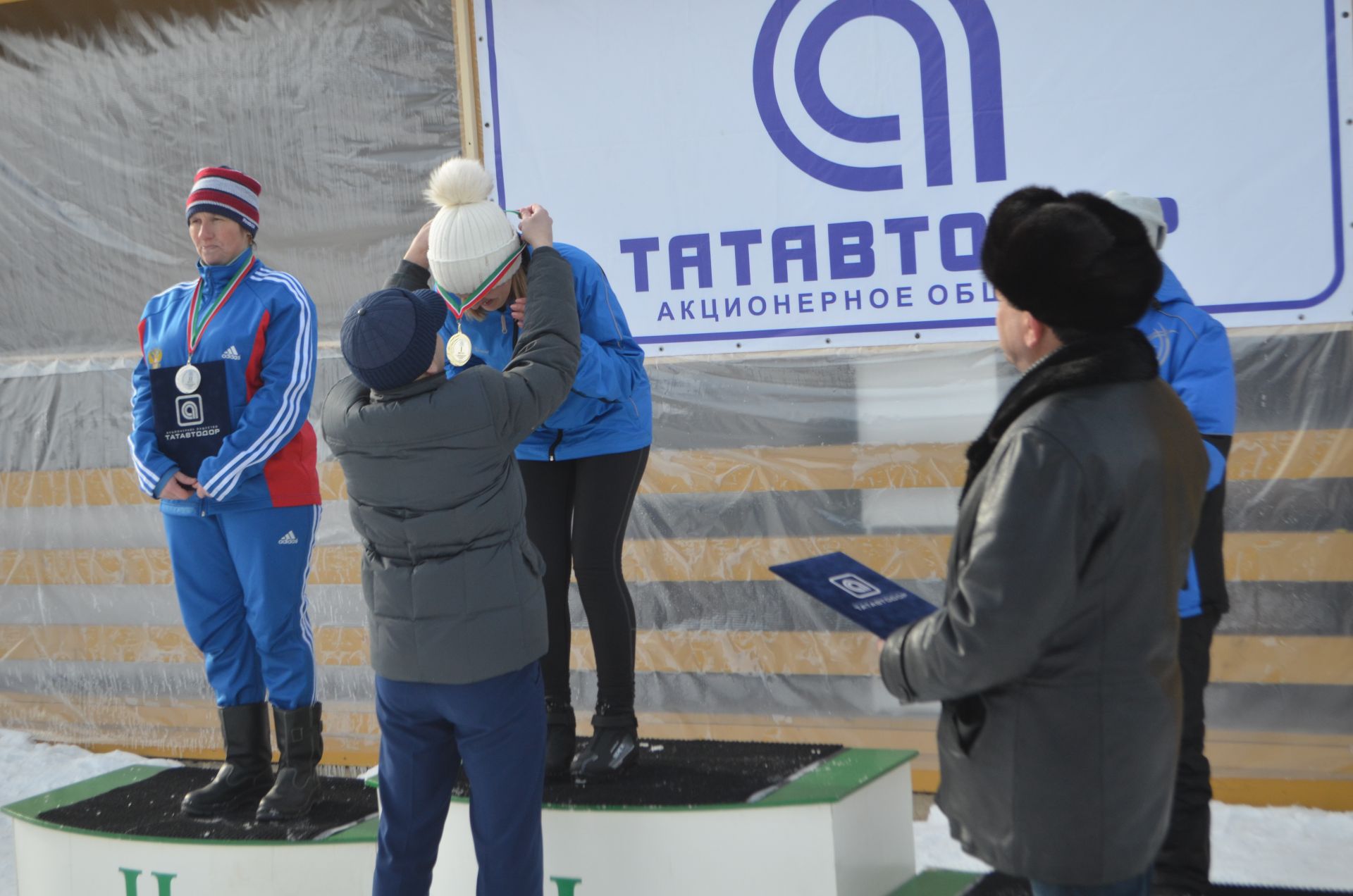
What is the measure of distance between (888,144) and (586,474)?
4.84 feet

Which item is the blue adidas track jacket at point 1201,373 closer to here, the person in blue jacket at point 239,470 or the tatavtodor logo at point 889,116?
the tatavtodor logo at point 889,116

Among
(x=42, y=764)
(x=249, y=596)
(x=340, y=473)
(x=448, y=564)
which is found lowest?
(x=42, y=764)

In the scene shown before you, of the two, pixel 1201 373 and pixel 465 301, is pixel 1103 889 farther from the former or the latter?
pixel 465 301

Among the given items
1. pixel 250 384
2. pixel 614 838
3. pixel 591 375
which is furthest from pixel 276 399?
pixel 614 838

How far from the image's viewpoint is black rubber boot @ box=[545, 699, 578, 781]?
268 centimetres

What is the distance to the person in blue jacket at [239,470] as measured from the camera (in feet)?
9.06

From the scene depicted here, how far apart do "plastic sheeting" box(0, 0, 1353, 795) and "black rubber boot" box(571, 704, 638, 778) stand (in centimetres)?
115

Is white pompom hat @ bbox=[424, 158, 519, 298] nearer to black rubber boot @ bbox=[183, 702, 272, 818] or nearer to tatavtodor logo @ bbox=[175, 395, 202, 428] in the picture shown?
tatavtodor logo @ bbox=[175, 395, 202, 428]

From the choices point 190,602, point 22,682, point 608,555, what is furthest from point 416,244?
point 22,682

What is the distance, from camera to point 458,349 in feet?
7.54

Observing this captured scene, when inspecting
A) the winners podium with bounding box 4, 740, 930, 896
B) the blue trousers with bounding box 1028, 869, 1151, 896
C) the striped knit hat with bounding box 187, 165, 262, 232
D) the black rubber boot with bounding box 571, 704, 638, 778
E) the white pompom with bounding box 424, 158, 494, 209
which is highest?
the striped knit hat with bounding box 187, 165, 262, 232

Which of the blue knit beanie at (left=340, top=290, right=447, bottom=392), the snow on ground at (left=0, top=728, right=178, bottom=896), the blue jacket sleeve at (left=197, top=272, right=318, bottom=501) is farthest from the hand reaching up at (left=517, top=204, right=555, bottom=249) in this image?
the snow on ground at (left=0, top=728, right=178, bottom=896)

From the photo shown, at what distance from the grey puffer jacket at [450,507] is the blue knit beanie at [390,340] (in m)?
0.04

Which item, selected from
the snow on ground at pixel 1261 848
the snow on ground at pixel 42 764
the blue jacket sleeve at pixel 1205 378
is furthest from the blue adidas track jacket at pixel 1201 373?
the snow on ground at pixel 42 764
